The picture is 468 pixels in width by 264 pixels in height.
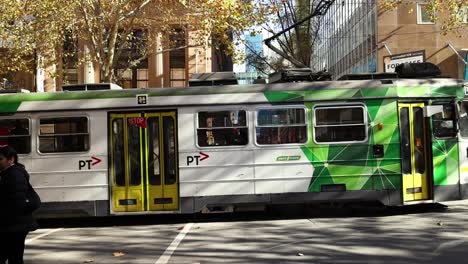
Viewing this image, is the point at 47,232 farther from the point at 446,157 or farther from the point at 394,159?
the point at 446,157

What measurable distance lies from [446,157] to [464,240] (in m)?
3.17

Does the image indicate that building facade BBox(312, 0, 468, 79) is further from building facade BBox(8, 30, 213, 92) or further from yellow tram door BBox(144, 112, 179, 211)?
yellow tram door BBox(144, 112, 179, 211)

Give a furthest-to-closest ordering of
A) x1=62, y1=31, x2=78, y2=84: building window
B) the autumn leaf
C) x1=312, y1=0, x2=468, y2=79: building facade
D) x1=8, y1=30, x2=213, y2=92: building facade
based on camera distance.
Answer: x1=312, y1=0, x2=468, y2=79: building facade, x1=8, y1=30, x2=213, y2=92: building facade, x1=62, y1=31, x2=78, y2=84: building window, the autumn leaf

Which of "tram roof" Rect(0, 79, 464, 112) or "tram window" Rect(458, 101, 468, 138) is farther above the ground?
"tram roof" Rect(0, 79, 464, 112)

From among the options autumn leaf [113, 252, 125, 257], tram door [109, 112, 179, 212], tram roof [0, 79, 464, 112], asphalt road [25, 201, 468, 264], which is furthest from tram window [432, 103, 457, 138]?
autumn leaf [113, 252, 125, 257]

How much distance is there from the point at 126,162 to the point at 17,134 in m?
2.33

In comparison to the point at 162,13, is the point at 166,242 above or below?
below

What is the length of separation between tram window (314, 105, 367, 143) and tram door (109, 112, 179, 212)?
304cm

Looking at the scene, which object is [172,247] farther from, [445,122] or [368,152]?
[445,122]

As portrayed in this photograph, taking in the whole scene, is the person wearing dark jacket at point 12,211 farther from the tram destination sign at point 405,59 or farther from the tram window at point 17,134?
the tram destination sign at point 405,59

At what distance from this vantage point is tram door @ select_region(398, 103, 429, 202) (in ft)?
34.7

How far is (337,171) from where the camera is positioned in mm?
10422

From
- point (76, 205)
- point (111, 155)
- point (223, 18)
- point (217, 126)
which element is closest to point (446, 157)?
point (217, 126)

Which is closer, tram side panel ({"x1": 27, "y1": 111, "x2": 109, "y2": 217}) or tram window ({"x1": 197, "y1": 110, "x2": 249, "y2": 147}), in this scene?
tram side panel ({"x1": 27, "y1": 111, "x2": 109, "y2": 217})
